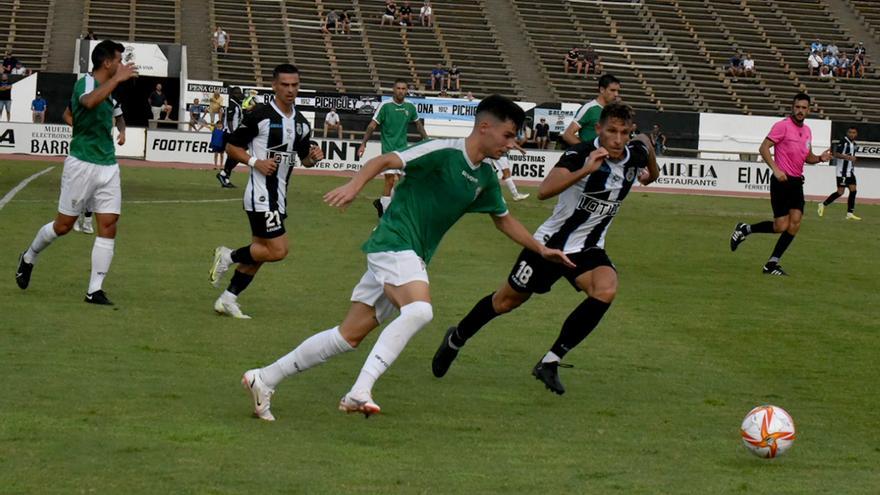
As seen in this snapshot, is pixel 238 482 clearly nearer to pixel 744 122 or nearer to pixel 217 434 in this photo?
pixel 217 434

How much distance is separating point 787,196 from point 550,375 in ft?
34.7

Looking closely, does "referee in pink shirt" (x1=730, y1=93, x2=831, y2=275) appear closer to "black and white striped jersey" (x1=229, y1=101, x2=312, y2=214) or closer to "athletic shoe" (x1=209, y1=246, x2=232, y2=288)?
"black and white striped jersey" (x1=229, y1=101, x2=312, y2=214)

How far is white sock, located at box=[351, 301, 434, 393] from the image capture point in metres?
8.34

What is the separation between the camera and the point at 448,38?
5962 centimetres

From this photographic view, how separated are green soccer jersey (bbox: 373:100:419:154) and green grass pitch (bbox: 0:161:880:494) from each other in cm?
538

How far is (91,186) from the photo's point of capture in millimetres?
13164

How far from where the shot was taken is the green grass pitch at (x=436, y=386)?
734cm

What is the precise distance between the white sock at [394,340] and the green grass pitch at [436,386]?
34 centimetres

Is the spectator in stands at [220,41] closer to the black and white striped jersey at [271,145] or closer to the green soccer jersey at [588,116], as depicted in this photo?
the green soccer jersey at [588,116]

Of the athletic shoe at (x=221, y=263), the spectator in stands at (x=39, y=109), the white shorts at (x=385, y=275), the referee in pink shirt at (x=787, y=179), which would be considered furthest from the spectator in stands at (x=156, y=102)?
the white shorts at (x=385, y=275)

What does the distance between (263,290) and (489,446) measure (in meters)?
7.60

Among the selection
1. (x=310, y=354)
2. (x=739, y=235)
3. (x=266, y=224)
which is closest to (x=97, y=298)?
(x=266, y=224)

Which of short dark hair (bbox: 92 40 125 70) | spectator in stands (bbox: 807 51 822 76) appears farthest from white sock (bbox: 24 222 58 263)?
spectator in stands (bbox: 807 51 822 76)

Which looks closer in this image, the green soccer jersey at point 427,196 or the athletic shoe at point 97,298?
the green soccer jersey at point 427,196
